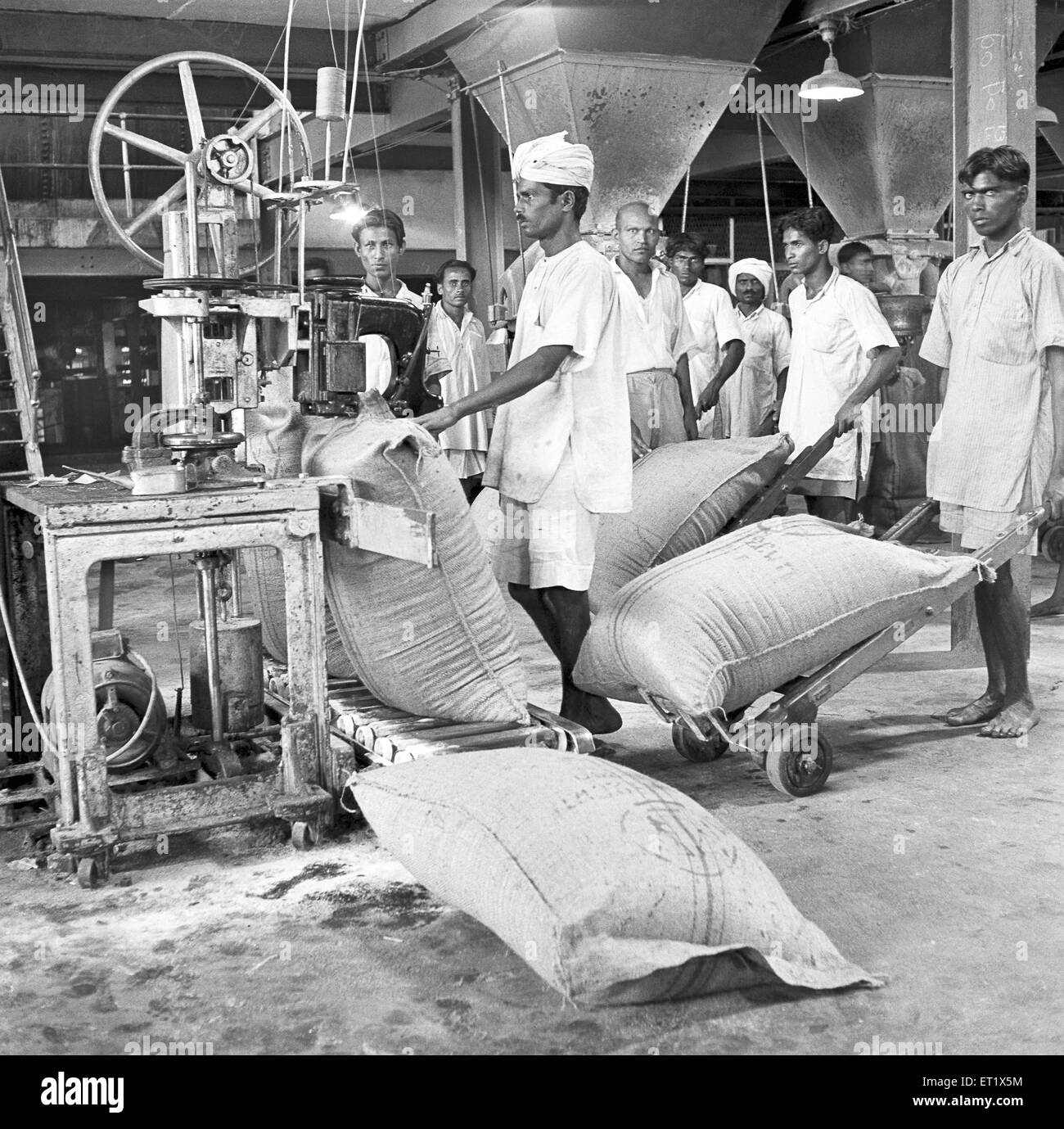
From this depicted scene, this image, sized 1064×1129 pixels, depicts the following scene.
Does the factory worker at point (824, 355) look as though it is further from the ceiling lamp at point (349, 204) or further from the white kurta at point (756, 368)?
the white kurta at point (756, 368)

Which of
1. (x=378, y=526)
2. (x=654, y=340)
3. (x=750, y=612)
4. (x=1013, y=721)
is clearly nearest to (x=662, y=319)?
(x=654, y=340)

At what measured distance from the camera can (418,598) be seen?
3090mm

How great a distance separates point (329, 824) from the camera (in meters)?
3.01

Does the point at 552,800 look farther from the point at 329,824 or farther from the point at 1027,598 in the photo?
the point at 1027,598

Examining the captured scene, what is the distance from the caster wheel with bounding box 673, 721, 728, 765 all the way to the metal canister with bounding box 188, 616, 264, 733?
1.08 metres

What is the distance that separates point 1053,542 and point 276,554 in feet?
12.1

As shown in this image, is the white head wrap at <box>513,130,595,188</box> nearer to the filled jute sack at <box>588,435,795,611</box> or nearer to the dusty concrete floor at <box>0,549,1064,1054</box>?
the filled jute sack at <box>588,435,795,611</box>

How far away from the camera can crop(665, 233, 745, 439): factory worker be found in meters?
6.50

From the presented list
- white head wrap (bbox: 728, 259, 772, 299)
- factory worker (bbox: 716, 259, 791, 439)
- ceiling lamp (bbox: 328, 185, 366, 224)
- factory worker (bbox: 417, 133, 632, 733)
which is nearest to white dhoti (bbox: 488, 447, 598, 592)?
factory worker (bbox: 417, 133, 632, 733)

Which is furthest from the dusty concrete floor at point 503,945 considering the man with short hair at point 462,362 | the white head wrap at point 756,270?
the white head wrap at point 756,270

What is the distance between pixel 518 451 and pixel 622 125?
125 inches
